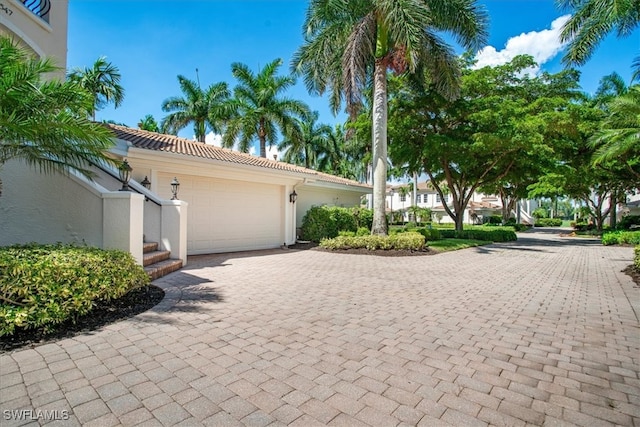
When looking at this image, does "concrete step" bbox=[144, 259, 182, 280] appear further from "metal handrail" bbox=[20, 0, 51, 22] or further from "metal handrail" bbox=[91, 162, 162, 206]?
"metal handrail" bbox=[20, 0, 51, 22]

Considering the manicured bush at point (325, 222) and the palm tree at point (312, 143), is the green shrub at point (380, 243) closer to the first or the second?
the manicured bush at point (325, 222)

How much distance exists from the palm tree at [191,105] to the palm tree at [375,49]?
1378 cm

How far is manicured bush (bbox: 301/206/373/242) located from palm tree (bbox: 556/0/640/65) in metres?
10.3

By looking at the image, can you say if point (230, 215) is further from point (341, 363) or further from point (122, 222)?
point (341, 363)

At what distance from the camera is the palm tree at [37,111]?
12.9ft

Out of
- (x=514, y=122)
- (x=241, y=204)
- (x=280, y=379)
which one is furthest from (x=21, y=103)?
(x=514, y=122)

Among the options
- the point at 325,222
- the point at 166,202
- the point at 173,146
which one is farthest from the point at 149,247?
the point at 325,222

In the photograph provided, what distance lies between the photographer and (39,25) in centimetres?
920

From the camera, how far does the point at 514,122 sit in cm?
1530

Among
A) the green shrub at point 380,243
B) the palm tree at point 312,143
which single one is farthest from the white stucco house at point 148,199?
the palm tree at point 312,143

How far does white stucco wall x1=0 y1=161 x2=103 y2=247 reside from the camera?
6031 millimetres

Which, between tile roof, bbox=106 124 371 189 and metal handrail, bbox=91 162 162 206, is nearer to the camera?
metal handrail, bbox=91 162 162 206

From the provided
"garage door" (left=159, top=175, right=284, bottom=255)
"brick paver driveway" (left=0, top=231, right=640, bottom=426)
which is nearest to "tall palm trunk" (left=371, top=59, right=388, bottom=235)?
"garage door" (left=159, top=175, right=284, bottom=255)

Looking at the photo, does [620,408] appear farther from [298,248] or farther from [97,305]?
[298,248]
